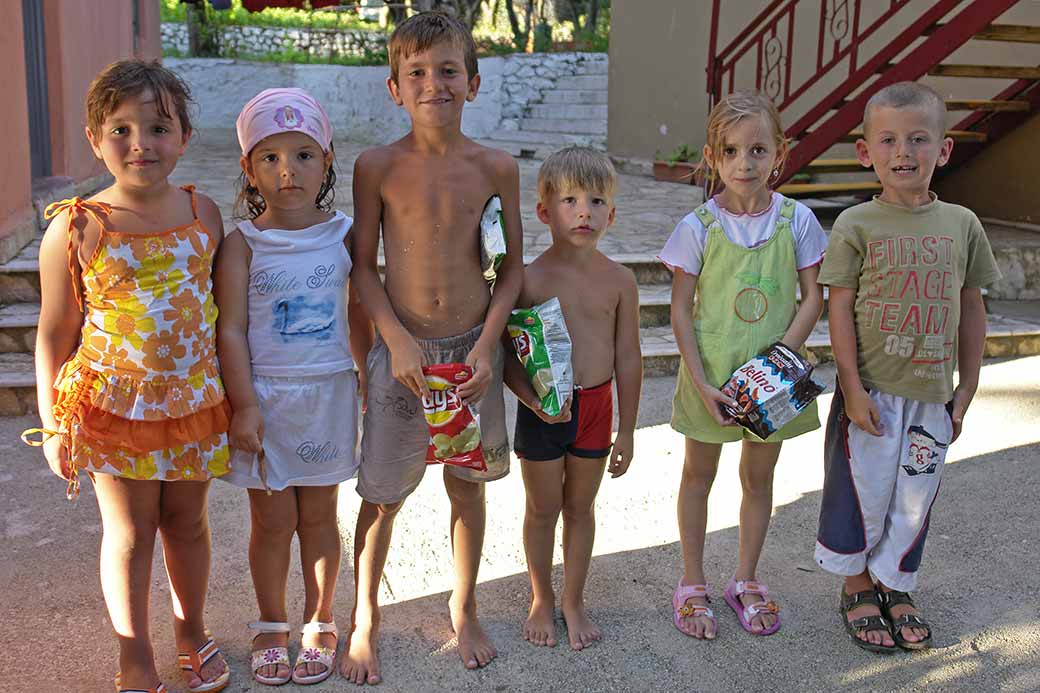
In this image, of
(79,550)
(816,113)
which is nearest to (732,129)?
(79,550)

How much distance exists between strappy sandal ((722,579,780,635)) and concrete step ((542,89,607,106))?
40.8ft

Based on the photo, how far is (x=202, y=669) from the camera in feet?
8.03

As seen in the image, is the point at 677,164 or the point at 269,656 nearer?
the point at 269,656

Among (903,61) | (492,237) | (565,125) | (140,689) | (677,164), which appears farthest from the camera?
(565,125)

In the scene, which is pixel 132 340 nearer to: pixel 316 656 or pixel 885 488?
pixel 316 656

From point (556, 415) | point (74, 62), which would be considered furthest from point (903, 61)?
point (74, 62)

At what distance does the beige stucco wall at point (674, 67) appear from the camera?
28.1 ft

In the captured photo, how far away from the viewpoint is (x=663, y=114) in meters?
11.5

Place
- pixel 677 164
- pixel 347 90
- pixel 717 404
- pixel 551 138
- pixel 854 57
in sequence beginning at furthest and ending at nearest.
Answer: pixel 347 90, pixel 551 138, pixel 677 164, pixel 854 57, pixel 717 404

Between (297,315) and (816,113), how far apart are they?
5.68m

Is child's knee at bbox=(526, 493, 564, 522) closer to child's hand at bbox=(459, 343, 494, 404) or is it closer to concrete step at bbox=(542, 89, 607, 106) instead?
child's hand at bbox=(459, 343, 494, 404)

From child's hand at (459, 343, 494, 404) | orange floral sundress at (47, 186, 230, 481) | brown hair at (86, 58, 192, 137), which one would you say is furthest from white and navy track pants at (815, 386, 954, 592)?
brown hair at (86, 58, 192, 137)

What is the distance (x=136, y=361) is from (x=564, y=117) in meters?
13.0

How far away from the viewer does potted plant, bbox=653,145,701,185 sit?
1070 cm
